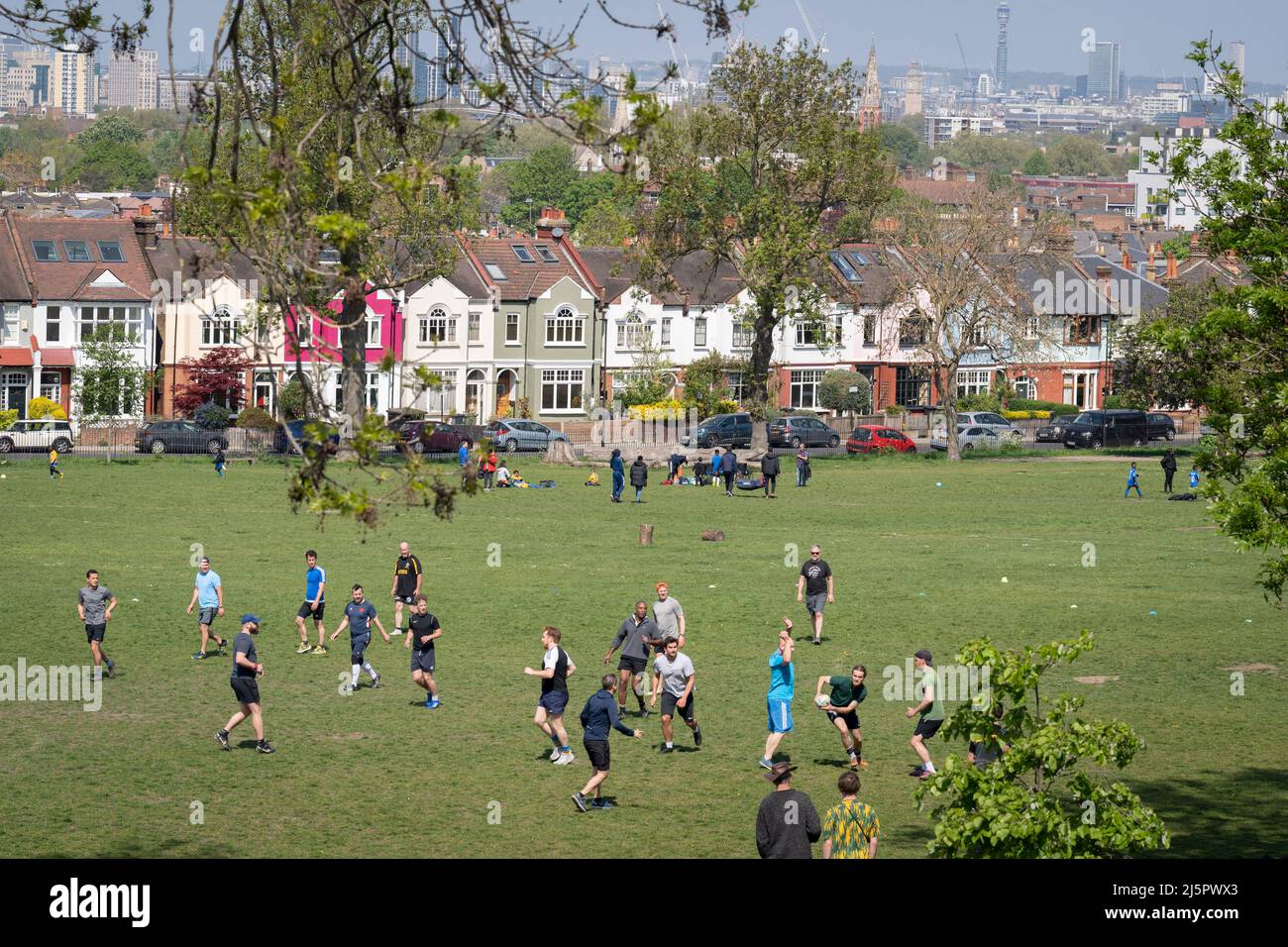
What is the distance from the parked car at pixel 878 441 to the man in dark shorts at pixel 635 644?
139 ft

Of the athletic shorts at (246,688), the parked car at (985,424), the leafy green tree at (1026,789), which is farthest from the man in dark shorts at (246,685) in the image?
the parked car at (985,424)

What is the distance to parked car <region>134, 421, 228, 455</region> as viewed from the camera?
60531mm

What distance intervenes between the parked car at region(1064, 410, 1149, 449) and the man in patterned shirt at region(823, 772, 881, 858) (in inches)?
2338

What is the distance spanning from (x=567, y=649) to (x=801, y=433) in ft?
146

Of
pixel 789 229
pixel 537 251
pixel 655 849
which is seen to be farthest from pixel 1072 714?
pixel 537 251

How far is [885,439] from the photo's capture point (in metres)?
65.6

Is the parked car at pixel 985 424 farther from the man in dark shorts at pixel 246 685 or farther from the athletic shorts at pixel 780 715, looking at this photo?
the man in dark shorts at pixel 246 685

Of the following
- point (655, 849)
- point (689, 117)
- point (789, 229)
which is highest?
point (689, 117)

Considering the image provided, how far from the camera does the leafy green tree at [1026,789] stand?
12.2 meters

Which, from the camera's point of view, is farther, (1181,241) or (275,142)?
(1181,241)

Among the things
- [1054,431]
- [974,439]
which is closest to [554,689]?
[974,439]

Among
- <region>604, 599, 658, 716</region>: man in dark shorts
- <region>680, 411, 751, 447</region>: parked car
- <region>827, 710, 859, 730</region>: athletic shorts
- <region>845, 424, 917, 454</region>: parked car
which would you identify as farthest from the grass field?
<region>680, 411, 751, 447</region>: parked car

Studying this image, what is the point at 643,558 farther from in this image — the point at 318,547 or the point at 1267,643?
the point at 1267,643

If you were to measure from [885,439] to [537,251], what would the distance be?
26330 millimetres
